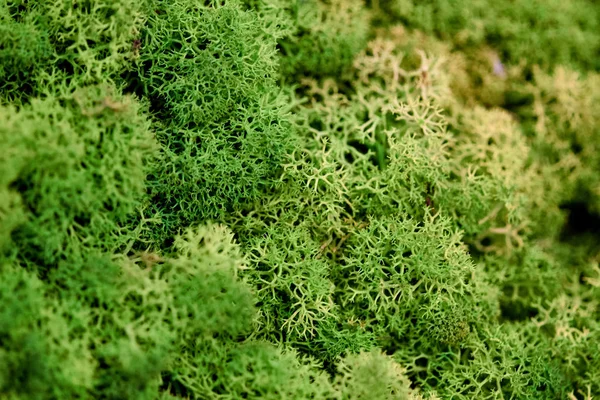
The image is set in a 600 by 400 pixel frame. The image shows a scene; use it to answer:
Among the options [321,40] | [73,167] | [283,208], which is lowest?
[283,208]

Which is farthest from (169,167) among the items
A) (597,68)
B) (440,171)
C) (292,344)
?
(597,68)

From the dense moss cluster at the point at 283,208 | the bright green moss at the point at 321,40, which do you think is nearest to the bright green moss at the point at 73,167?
the dense moss cluster at the point at 283,208

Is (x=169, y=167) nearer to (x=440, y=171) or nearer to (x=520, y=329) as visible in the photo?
(x=440, y=171)

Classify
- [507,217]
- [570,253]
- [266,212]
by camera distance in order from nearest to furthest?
[266,212], [507,217], [570,253]

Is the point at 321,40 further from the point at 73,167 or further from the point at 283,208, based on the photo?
the point at 73,167

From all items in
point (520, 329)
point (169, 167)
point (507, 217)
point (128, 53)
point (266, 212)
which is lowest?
point (520, 329)

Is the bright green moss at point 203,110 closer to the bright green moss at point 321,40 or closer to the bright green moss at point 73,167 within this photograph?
the bright green moss at point 73,167

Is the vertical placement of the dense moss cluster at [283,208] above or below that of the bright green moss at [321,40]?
below

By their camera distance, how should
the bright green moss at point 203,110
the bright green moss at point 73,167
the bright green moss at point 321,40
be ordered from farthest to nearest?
the bright green moss at point 321,40 → the bright green moss at point 203,110 → the bright green moss at point 73,167

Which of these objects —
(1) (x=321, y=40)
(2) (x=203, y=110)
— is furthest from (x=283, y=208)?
(1) (x=321, y=40)
